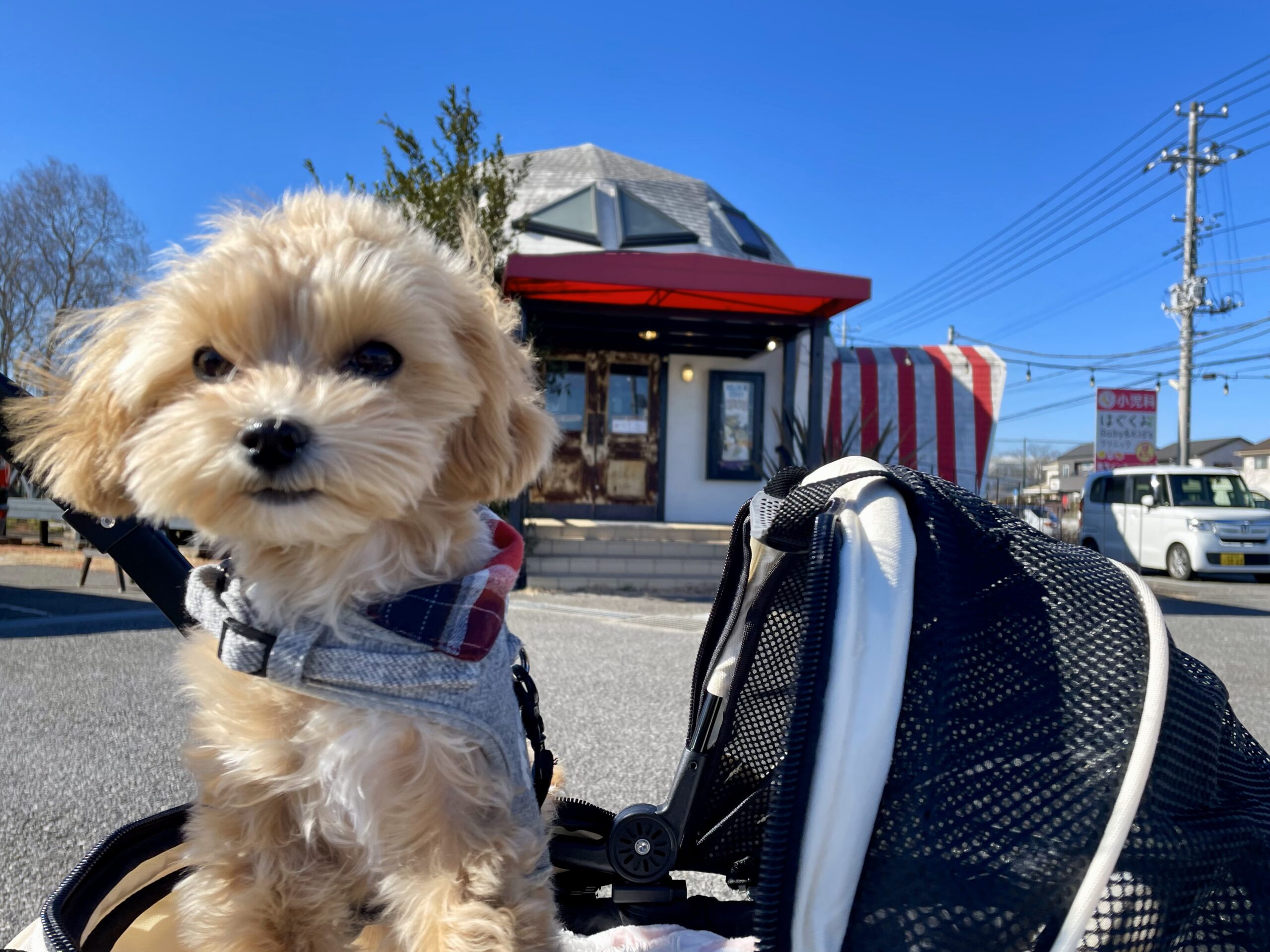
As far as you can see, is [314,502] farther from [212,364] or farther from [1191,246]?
[1191,246]

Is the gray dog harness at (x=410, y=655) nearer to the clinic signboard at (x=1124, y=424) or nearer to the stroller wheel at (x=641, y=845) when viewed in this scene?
the stroller wheel at (x=641, y=845)

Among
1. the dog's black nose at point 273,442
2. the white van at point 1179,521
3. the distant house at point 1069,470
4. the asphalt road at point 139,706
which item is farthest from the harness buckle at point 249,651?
the distant house at point 1069,470

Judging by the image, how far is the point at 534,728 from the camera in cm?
162

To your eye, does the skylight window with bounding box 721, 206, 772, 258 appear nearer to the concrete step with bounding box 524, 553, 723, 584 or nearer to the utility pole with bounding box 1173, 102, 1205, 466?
the concrete step with bounding box 524, 553, 723, 584

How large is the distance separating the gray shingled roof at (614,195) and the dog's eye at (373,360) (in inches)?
425

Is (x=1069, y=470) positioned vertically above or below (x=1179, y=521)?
above

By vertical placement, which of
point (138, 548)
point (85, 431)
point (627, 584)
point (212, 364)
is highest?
point (212, 364)

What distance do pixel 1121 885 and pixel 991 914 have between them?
0.49ft

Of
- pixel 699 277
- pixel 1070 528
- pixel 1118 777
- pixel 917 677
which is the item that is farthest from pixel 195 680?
pixel 1070 528

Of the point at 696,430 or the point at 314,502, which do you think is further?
the point at 696,430

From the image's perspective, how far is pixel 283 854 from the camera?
1.26 m

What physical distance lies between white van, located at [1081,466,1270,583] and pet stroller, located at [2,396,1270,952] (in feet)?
49.0

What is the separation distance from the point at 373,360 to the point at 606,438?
10776 mm

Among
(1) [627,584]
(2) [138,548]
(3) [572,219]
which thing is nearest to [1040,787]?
(2) [138,548]
